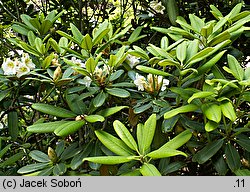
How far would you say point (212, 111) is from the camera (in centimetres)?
83

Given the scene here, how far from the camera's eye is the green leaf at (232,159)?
94 centimetres

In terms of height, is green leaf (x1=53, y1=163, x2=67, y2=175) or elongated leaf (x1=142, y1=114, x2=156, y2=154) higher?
elongated leaf (x1=142, y1=114, x2=156, y2=154)

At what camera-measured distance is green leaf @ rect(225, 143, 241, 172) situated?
3.09 feet

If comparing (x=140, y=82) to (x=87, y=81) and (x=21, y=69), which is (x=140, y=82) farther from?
(x=21, y=69)

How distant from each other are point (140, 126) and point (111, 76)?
0.19 metres

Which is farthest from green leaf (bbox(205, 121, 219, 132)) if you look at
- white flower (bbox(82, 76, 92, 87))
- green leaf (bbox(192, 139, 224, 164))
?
white flower (bbox(82, 76, 92, 87))

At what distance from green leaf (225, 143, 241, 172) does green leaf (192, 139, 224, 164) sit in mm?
27

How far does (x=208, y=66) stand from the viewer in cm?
90

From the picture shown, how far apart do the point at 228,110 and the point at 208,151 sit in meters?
0.17

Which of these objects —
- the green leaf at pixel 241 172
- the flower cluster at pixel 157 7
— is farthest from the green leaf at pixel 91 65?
the flower cluster at pixel 157 7

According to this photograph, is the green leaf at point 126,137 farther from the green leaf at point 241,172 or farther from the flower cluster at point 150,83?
the green leaf at point 241,172

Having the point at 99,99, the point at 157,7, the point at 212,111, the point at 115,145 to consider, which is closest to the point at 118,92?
the point at 99,99

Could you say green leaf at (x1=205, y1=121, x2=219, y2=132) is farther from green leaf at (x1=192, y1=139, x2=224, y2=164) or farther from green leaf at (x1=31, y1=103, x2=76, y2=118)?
green leaf at (x1=31, y1=103, x2=76, y2=118)
